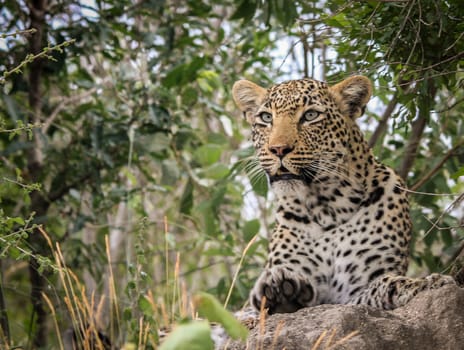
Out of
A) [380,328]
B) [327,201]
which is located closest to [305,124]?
[327,201]

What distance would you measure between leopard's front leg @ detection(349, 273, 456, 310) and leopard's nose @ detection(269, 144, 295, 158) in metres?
1.09

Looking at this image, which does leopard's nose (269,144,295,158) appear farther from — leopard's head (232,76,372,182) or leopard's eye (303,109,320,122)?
leopard's eye (303,109,320,122)

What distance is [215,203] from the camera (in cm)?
895

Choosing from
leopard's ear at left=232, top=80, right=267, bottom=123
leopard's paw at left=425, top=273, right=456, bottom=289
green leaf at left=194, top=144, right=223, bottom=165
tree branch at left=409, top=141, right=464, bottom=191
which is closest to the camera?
leopard's paw at left=425, top=273, right=456, bottom=289

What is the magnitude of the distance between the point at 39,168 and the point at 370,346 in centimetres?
552

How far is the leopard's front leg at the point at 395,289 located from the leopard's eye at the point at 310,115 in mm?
1304

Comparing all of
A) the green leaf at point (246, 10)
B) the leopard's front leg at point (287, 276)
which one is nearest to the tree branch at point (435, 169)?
the leopard's front leg at point (287, 276)

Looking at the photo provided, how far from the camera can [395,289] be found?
18.5ft

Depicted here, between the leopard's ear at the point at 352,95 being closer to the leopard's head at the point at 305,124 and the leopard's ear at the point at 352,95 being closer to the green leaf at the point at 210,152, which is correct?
the leopard's head at the point at 305,124

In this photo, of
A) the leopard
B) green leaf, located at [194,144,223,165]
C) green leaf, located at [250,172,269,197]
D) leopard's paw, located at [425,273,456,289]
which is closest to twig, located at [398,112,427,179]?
green leaf, located at [194,144,223,165]

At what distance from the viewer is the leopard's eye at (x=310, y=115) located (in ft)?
21.1

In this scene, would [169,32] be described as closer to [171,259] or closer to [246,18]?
[246,18]

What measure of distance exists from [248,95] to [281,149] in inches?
44.2

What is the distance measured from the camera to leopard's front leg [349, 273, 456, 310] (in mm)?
5281
